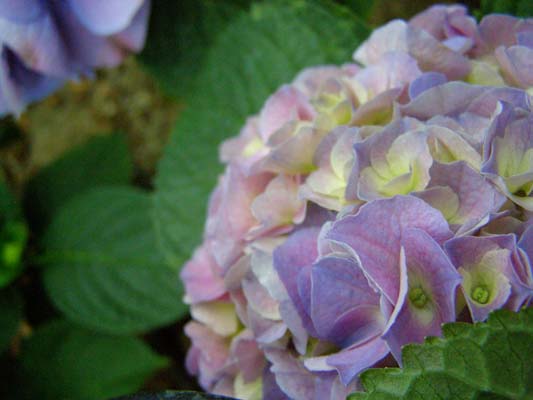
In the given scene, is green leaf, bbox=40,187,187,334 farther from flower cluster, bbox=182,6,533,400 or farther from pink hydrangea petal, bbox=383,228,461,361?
pink hydrangea petal, bbox=383,228,461,361

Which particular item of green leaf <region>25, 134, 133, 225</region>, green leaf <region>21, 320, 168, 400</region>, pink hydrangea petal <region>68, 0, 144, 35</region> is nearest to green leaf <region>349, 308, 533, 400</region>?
pink hydrangea petal <region>68, 0, 144, 35</region>

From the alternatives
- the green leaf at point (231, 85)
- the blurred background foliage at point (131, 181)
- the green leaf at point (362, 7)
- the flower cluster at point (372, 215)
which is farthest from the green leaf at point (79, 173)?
the flower cluster at point (372, 215)

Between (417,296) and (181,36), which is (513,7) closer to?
(417,296)

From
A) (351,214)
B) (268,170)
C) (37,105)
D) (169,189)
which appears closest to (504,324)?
(351,214)

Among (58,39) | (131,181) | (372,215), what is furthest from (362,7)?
(131,181)

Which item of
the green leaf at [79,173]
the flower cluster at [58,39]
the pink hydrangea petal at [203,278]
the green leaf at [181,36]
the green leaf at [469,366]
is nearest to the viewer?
the green leaf at [469,366]

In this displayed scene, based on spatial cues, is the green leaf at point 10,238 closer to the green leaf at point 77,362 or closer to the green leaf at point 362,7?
the green leaf at point 77,362

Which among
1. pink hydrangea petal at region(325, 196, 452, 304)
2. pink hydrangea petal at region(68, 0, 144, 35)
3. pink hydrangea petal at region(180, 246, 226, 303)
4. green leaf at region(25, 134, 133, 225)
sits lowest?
green leaf at region(25, 134, 133, 225)
